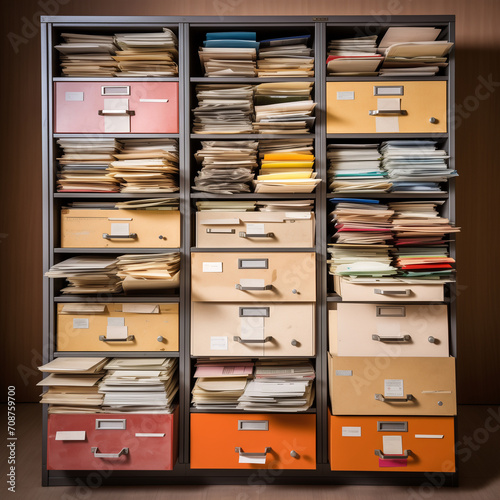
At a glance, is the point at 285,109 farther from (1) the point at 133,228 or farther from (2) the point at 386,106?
(1) the point at 133,228

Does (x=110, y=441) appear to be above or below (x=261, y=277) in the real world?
below

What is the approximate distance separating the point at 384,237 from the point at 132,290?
1260 mm

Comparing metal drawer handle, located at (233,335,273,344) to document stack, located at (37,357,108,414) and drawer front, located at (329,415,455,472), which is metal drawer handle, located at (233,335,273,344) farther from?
document stack, located at (37,357,108,414)

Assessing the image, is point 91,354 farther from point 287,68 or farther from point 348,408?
point 287,68

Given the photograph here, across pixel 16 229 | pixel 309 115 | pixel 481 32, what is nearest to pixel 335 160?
pixel 309 115

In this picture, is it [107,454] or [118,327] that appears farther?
[118,327]

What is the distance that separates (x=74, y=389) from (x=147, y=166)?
3.54 feet

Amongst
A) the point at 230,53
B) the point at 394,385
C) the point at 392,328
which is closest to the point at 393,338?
the point at 392,328

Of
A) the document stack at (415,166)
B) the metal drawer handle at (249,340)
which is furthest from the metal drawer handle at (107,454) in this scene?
the document stack at (415,166)

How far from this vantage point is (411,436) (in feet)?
6.00

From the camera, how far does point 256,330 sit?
1894 millimetres

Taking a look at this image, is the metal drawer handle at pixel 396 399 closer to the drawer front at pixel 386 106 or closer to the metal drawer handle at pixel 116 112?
the drawer front at pixel 386 106

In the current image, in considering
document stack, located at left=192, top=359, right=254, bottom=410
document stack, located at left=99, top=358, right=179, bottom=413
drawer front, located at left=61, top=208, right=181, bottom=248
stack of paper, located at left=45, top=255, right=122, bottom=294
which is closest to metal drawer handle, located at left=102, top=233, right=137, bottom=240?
drawer front, located at left=61, top=208, right=181, bottom=248

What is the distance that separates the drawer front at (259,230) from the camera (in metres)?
1.91
